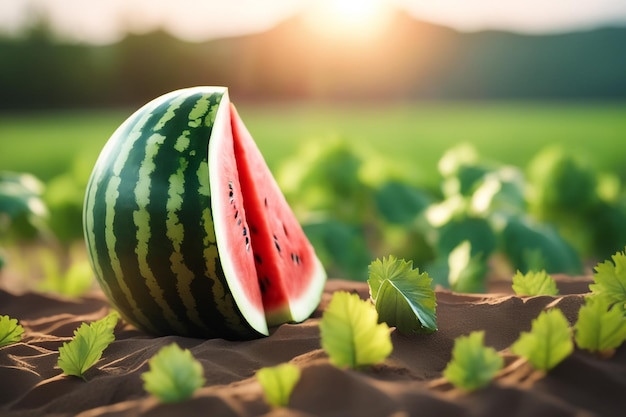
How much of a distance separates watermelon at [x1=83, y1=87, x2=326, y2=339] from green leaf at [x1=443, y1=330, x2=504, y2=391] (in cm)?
76

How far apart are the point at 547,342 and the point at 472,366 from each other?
19 centimetres

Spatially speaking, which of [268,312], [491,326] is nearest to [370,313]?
[491,326]

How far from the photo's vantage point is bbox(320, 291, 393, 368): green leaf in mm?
1472

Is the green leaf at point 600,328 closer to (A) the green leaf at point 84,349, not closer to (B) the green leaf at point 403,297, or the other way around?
(B) the green leaf at point 403,297

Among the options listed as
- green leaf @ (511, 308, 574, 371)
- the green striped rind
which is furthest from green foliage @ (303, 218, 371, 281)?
green leaf @ (511, 308, 574, 371)

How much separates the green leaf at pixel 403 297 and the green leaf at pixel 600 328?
1.37ft

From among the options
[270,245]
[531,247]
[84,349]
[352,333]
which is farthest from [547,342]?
[531,247]

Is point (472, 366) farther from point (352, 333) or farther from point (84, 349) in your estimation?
point (84, 349)

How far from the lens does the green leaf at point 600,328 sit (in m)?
1.53

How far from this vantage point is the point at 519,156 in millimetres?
10578

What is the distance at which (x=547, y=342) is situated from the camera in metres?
1.44

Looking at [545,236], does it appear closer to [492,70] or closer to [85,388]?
[85,388]

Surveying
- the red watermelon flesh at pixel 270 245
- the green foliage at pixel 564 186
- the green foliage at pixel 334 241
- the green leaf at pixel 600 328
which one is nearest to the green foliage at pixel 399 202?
the green foliage at pixel 334 241

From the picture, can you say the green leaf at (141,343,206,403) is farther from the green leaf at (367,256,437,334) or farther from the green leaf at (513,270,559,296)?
the green leaf at (513,270,559,296)
